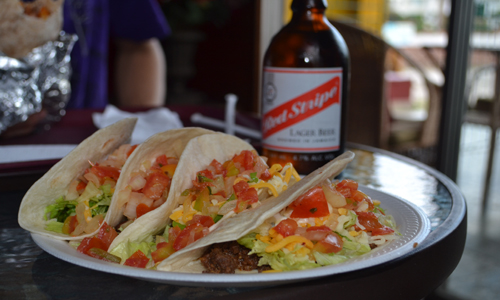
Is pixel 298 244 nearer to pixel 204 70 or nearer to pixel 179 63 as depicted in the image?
pixel 179 63

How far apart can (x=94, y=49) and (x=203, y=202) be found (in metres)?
2.22

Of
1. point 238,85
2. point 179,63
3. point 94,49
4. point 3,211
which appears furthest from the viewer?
point 238,85

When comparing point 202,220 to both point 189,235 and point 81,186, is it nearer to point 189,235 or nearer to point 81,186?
point 189,235

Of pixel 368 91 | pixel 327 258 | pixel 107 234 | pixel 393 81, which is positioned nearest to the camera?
pixel 327 258

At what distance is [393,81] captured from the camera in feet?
29.3

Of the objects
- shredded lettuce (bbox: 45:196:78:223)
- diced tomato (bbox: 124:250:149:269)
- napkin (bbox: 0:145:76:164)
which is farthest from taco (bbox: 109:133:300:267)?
napkin (bbox: 0:145:76:164)

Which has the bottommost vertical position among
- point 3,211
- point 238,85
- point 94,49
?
point 238,85

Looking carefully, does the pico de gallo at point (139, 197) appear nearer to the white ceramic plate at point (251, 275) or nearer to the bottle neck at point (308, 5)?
the white ceramic plate at point (251, 275)

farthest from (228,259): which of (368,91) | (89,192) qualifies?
(368,91)

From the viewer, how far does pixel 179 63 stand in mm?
5582

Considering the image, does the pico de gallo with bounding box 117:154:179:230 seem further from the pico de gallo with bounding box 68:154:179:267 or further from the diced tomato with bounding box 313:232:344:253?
the diced tomato with bounding box 313:232:344:253

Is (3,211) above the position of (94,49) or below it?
below

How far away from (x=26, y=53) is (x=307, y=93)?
1.08 metres

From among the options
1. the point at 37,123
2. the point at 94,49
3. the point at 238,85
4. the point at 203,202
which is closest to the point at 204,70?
the point at 238,85
